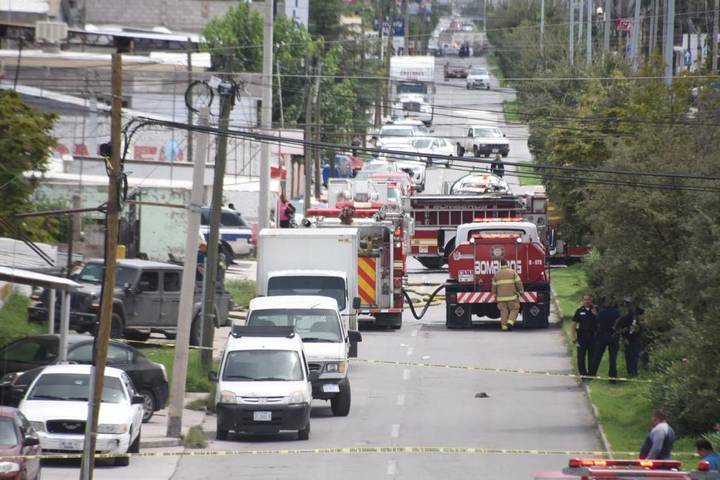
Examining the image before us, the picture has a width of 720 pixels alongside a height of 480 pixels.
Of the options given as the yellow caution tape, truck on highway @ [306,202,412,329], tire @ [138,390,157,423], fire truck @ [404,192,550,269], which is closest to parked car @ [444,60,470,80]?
fire truck @ [404,192,550,269]

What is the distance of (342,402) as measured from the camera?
25891 millimetres

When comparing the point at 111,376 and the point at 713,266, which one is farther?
the point at 111,376

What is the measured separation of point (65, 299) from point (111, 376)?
3440 millimetres

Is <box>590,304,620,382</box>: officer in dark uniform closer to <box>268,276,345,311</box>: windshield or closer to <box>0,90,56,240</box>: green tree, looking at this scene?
<box>268,276,345,311</box>: windshield

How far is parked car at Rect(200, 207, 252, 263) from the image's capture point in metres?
48.7

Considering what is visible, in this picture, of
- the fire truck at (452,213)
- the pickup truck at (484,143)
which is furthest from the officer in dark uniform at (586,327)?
the pickup truck at (484,143)

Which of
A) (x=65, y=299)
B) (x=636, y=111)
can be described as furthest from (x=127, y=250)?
(x=65, y=299)

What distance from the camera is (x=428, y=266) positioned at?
48.1 m

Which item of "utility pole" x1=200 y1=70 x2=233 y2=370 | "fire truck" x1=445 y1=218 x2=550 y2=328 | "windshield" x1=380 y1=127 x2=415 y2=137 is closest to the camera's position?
"utility pole" x1=200 y1=70 x2=233 y2=370

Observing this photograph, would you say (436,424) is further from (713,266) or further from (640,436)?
(713,266)

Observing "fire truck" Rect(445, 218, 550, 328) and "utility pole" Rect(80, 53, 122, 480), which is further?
"fire truck" Rect(445, 218, 550, 328)

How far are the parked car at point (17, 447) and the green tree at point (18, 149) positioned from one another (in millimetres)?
13320

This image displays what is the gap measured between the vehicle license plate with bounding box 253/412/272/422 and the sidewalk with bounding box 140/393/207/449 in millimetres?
1296

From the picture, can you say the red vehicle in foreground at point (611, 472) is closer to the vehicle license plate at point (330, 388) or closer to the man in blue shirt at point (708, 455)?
the man in blue shirt at point (708, 455)
